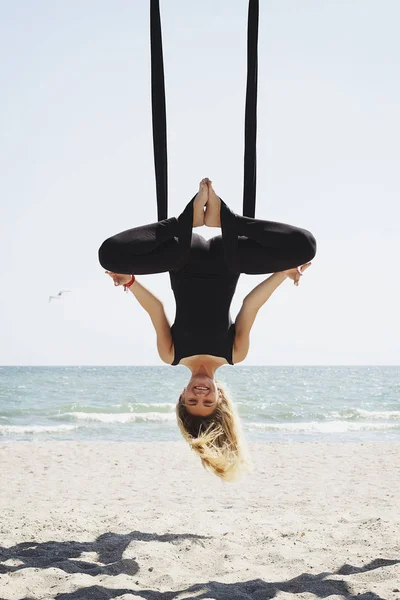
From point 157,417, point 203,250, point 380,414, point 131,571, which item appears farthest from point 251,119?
point 380,414

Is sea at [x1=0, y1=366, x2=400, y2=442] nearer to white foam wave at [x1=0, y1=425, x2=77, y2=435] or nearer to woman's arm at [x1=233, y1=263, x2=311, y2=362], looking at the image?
white foam wave at [x1=0, y1=425, x2=77, y2=435]

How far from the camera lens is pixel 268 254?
3898mm

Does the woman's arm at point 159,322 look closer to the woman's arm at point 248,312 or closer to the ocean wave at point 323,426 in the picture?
the woman's arm at point 248,312

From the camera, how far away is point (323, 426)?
16516mm

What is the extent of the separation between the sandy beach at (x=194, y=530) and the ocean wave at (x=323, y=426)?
190 inches

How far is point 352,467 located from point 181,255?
741 centimetres

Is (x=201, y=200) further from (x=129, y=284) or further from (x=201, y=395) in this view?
(x=201, y=395)

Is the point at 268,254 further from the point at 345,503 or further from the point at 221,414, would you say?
the point at 345,503

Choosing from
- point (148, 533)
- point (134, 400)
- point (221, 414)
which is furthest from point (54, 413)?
point (221, 414)

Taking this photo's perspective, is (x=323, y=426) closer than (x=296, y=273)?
No

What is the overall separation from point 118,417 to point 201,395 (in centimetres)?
1320

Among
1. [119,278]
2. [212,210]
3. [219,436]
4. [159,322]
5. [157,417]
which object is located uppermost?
[212,210]

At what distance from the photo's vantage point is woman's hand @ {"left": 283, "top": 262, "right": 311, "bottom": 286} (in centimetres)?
409

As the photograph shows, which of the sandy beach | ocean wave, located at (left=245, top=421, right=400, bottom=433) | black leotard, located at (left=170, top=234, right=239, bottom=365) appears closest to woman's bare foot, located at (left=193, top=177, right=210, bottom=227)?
black leotard, located at (left=170, top=234, right=239, bottom=365)
